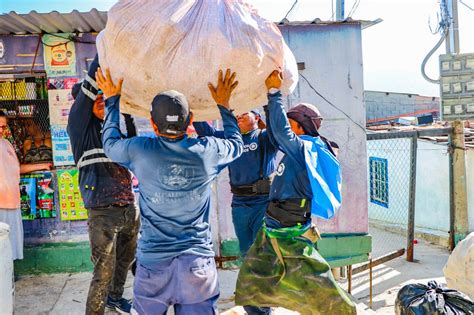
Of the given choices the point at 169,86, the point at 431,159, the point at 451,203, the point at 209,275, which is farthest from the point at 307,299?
the point at 431,159

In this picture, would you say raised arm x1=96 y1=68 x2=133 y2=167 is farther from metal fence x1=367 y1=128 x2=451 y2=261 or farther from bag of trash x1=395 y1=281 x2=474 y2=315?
metal fence x1=367 y1=128 x2=451 y2=261

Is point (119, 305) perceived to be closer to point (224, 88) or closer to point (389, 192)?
point (224, 88)

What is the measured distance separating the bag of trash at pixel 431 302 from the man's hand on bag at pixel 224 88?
4.08ft

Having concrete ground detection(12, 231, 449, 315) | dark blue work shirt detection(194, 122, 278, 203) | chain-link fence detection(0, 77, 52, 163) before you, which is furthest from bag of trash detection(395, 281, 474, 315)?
chain-link fence detection(0, 77, 52, 163)

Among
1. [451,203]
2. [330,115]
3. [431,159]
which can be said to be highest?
[330,115]

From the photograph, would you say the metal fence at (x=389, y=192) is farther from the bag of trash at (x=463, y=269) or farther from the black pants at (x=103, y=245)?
the black pants at (x=103, y=245)

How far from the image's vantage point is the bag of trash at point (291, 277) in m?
2.79

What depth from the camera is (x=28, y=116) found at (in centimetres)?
518

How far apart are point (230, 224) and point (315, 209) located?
7.51ft

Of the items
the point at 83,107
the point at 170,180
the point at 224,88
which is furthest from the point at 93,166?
the point at 224,88

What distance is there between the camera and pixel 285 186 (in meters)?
2.99

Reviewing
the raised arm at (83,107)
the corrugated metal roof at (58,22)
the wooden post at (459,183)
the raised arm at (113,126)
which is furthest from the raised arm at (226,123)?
the wooden post at (459,183)

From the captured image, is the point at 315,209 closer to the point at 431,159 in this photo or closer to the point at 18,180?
the point at 18,180

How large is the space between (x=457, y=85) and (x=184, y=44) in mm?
10640
